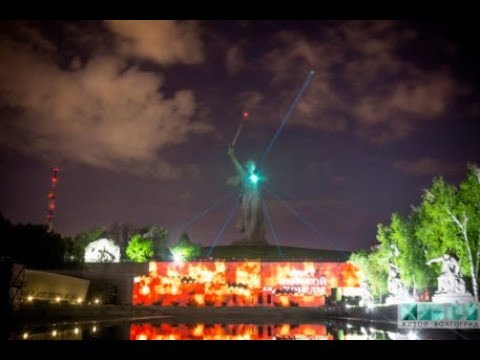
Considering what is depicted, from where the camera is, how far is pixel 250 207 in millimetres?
65688

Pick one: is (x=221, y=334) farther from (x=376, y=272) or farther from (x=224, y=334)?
(x=376, y=272)

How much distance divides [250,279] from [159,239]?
22724mm

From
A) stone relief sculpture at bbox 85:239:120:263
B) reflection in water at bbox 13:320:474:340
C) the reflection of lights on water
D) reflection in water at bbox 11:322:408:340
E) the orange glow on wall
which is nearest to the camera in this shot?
the reflection of lights on water

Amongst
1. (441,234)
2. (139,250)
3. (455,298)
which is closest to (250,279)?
(139,250)

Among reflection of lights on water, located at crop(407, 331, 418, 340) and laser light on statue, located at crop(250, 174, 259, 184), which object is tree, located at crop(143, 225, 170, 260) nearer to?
laser light on statue, located at crop(250, 174, 259, 184)

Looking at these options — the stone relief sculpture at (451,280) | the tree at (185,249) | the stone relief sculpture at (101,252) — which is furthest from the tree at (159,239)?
the stone relief sculpture at (451,280)

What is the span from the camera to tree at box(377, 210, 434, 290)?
1442 inches

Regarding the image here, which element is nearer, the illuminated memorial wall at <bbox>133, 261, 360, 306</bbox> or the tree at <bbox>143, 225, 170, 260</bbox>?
the illuminated memorial wall at <bbox>133, 261, 360, 306</bbox>

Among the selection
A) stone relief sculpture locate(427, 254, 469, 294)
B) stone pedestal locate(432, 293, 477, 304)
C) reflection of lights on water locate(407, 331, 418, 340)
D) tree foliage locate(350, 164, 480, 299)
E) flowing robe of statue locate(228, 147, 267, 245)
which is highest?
flowing robe of statue locate(228, 147, 267, 245)

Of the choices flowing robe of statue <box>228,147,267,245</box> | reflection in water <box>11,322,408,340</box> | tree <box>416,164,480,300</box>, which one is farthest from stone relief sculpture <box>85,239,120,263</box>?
tree <box>416,164,480,300</box>

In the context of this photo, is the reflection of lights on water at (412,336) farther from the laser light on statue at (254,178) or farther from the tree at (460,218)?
the laser light on statue at (254,178)

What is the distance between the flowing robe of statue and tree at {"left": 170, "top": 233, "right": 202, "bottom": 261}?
8905 millimetres

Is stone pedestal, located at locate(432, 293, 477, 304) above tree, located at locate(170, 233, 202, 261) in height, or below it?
below

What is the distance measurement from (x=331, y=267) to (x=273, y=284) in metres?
7.39
